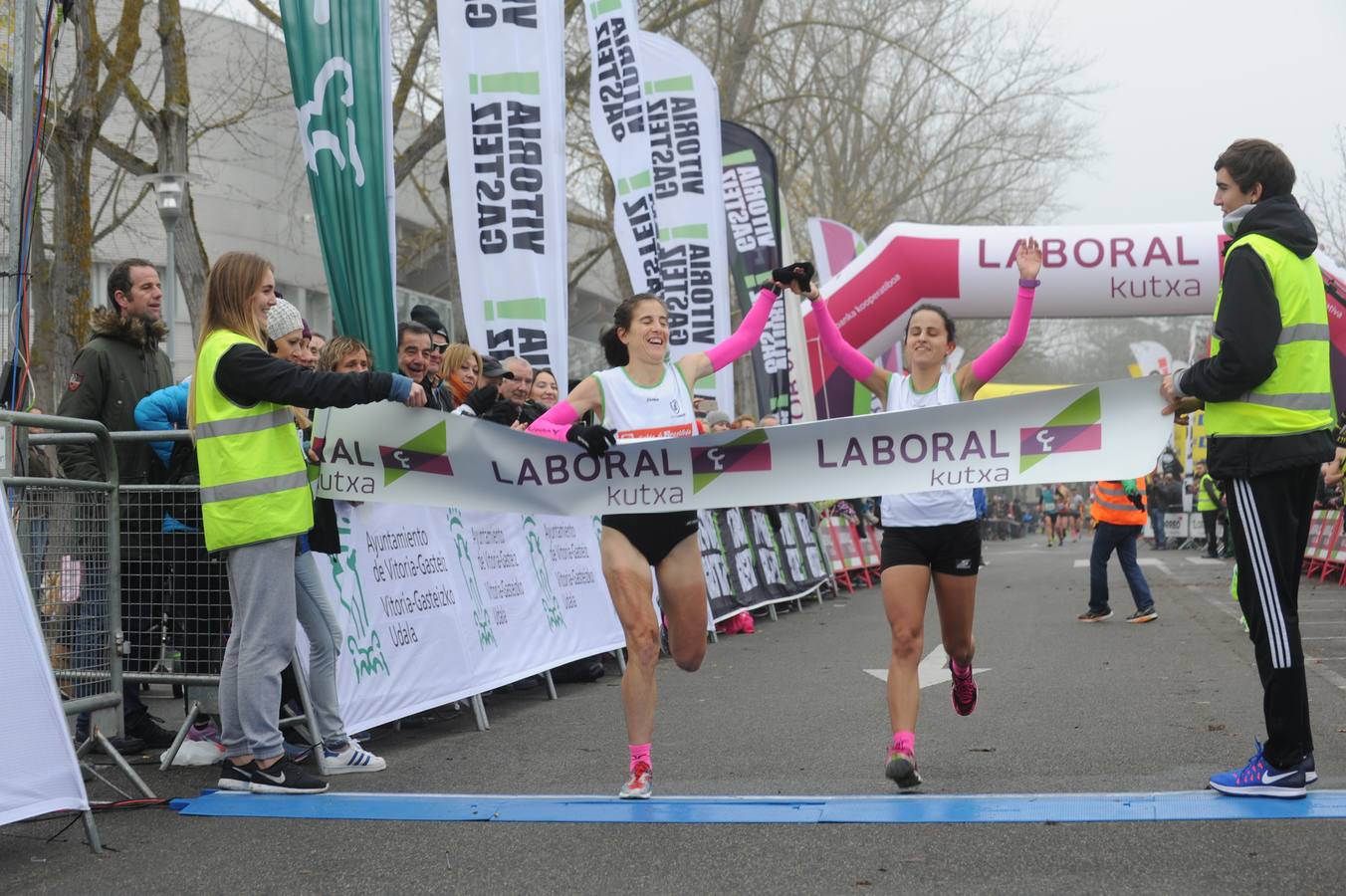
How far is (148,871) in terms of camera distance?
4.88 m

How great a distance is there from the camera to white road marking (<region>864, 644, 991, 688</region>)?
927 centimetres

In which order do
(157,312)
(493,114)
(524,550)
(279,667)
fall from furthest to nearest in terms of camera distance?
(493,114) < (524,550) < (157,312) < (279,667)

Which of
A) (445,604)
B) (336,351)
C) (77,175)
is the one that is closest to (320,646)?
(445,604)

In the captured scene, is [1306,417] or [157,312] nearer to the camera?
[1306,417]

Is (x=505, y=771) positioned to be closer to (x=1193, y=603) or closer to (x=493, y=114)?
(x=493, y=114)

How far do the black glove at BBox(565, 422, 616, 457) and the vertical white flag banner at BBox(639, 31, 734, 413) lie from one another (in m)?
10.0

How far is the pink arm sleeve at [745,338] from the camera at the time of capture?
6242 millimetres

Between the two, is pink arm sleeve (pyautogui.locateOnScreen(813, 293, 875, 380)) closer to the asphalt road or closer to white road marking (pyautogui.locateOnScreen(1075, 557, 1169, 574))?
the asphalt road

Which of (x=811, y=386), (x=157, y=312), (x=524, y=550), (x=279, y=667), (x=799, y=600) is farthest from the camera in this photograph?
(x=811, y=386)

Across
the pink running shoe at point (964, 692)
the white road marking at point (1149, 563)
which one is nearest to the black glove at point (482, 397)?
the pink running shoe at point (964, 692)

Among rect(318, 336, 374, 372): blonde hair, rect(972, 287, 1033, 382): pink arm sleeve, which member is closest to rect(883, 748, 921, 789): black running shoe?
rect(972, 287, 1033, 382): pink arm sleeve

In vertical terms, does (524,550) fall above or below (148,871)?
above

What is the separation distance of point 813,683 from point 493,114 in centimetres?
508

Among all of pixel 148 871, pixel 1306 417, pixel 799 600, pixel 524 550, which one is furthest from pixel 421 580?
pixel 799 600
